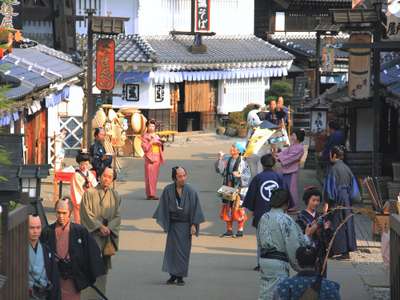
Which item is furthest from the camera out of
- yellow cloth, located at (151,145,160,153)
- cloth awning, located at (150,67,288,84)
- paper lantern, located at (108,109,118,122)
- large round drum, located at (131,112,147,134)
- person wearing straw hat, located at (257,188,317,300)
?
cloth awning, located at (150,67,288,84)

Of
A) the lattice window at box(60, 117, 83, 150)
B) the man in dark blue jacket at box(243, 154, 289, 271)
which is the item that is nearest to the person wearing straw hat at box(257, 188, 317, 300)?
the man in dark blue jacket at box(243, 154, 289, 271)

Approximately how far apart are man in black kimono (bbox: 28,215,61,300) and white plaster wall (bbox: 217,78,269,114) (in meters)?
30.4

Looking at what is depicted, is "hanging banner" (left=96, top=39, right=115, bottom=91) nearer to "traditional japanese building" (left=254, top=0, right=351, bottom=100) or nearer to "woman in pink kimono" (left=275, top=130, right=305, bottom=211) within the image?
"woman in pink kimono" (left=275, top=130, right=305, bottom=211)

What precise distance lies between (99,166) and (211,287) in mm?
6932

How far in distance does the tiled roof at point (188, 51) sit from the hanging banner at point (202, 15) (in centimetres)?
75

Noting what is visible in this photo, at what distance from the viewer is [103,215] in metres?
12.8

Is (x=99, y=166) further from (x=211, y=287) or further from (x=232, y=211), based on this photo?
(x=211, y=287)

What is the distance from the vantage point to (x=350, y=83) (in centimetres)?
2027

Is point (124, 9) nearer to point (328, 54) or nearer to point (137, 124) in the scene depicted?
point (137, 124)

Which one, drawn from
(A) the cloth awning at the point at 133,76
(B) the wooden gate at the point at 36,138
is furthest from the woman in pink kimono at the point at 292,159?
(A) the cloth awning at the point at 133,76

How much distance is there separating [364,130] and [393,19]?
869 cm

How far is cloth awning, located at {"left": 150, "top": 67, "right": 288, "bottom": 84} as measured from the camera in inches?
1454

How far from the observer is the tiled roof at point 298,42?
45688mm

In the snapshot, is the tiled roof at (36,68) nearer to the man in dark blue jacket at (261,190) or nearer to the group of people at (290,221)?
the group of people at (290,221)
